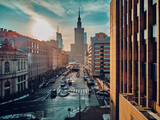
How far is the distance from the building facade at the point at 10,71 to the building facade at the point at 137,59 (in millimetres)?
31394

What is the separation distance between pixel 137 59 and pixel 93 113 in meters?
15.6

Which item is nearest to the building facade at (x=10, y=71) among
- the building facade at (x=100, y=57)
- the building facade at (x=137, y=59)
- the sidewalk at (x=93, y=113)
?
the sidewalk at (x=93, y=113)

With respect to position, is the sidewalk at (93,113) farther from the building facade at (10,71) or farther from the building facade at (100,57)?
the building facade at (100,57)

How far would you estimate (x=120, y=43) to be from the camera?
1636 centimetres

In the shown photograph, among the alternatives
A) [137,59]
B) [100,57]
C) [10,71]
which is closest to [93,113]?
[137,59]

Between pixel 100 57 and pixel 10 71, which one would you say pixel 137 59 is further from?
pixel 100 57

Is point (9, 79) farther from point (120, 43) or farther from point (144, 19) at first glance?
point (144, 19)

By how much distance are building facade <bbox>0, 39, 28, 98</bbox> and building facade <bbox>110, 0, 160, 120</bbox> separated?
31.4 m

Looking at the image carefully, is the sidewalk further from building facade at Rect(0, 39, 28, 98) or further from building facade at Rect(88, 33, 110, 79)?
building facade at Rect(88, 33, 110, 79)

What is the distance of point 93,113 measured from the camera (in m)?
21.8

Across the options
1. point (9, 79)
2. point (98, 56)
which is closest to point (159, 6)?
point (9, 79)

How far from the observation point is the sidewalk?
66.5ft

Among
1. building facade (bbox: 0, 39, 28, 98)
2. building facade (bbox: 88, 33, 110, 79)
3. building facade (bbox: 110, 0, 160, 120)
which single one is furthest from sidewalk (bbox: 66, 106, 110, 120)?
building facade (bbox: 88, 33, 110, 79)

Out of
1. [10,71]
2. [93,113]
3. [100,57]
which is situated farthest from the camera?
[100,57]
